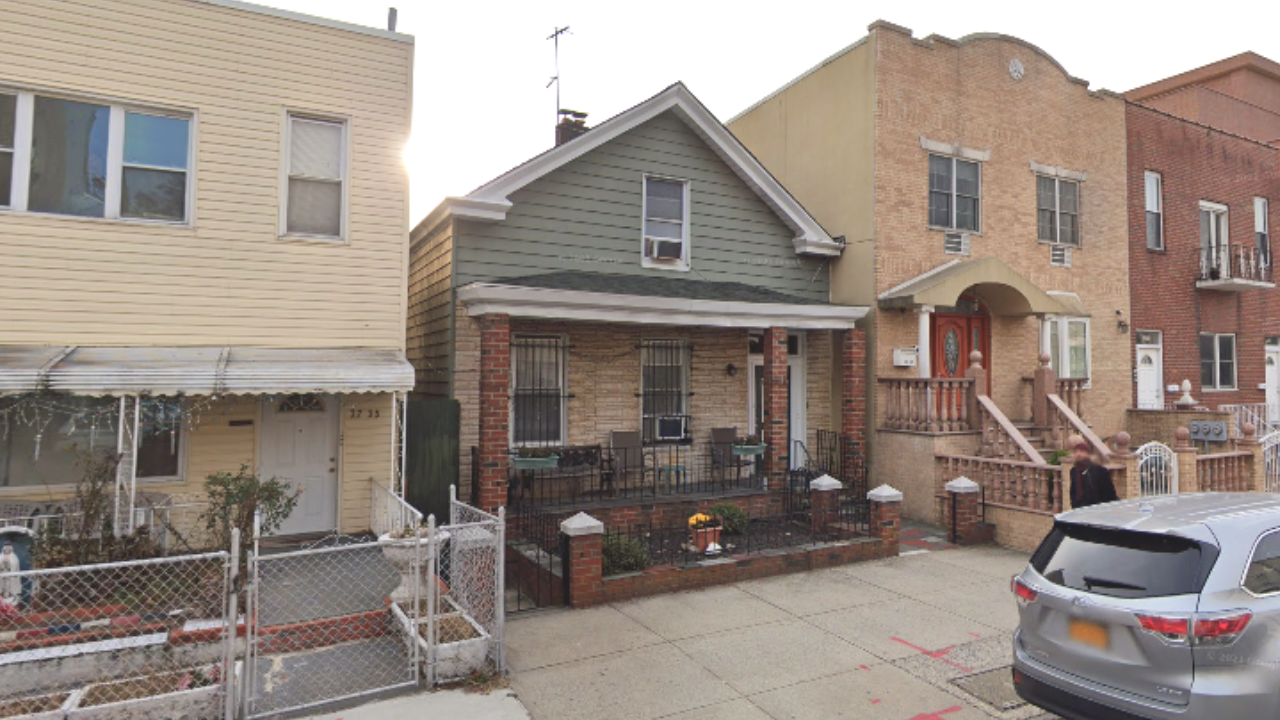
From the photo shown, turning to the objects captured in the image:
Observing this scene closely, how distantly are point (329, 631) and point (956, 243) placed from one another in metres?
13.0

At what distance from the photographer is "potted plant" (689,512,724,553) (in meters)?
8.80

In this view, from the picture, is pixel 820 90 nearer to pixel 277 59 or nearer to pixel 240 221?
pixel 277 59

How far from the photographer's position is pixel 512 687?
546 cm

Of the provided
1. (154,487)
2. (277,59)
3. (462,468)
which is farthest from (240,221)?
(462,468)

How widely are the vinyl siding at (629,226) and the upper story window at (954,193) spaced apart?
265 cm

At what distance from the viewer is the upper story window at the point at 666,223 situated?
1229 centimetres

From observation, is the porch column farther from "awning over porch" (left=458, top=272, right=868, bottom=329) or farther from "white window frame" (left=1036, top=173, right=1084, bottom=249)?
"white window frame" (left=1036, top=173, right=1084, bottom=249)

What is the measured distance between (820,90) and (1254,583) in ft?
42.0

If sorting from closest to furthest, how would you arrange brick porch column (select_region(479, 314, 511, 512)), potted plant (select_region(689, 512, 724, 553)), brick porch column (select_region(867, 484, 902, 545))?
potted plant (select_region(689, 512, 724, 553)) → brick porch column (select_region(867, 484, 902, 545)) → brick porch column (select_region(479, 314, 511, 512))

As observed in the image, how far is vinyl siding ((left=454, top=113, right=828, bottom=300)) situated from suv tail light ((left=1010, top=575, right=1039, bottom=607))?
8.15 m

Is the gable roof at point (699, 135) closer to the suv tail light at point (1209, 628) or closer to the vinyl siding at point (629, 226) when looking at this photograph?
the vinyl siding at point (629, 226)

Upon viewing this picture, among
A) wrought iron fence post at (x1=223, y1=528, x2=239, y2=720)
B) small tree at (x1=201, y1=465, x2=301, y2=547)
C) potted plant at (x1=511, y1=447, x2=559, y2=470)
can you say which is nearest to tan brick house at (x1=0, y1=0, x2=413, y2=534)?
small tree at (x1=201, y1=465, x2=301, y2=547)

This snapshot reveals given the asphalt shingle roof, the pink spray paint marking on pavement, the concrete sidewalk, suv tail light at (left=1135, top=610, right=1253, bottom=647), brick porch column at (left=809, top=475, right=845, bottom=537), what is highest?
the asphalt shingle roof

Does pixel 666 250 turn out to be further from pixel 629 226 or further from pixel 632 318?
pixel 632 318
